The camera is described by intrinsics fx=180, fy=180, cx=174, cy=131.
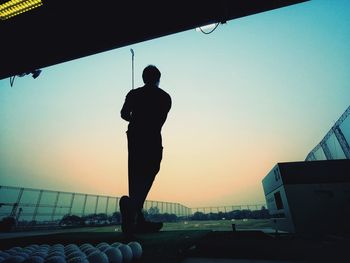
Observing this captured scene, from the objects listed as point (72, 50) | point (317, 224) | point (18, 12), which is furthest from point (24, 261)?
point (18, 12)

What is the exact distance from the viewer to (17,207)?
33.5 feet

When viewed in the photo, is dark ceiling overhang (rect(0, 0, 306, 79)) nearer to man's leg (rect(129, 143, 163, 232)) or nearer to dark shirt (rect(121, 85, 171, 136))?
dark shirt (rect(121, 85, 171, 136))

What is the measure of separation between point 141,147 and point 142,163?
6.4 inches

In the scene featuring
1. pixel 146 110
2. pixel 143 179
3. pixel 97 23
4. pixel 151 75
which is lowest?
pixel 143 179

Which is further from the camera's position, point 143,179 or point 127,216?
point 143,179

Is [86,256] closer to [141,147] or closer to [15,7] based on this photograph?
[141,147]

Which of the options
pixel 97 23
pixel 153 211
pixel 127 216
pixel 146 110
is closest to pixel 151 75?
pixel 146 110

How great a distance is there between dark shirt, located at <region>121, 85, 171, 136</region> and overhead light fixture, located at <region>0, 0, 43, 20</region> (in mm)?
2600

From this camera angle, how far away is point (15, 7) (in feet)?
10.0

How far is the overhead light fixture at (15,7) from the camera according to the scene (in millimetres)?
2980

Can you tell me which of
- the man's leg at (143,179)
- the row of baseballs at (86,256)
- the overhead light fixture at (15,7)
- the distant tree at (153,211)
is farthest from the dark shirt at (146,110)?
the distant tree at (153,211)

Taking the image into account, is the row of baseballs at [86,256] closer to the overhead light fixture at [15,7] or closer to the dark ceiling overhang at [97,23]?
the dark ceiling overhang at [97,23]

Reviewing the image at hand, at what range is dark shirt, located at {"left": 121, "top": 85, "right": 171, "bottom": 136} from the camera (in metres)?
1.92

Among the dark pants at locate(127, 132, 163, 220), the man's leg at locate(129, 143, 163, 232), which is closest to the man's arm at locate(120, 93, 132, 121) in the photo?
the dark pants at locate(127, 132, 163, 220)
